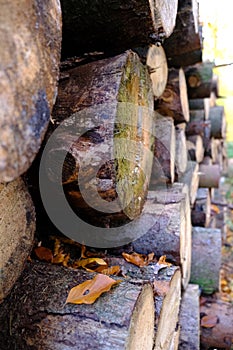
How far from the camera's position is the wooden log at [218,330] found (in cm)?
196

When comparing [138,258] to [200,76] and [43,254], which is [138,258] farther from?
[200,76]

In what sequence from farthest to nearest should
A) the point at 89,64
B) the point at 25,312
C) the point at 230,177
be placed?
the point at 230,177 → the point at 89,64 → the point at 25,312

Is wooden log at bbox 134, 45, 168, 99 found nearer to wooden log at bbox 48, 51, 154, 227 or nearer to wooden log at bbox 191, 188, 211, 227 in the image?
wooden log at bbox 48, 51, 154, 227

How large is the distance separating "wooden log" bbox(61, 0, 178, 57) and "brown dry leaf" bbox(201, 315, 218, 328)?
62.6 inches

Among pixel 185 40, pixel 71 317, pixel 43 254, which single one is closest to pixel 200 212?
pixel 185 40

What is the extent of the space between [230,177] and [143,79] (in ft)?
19.1

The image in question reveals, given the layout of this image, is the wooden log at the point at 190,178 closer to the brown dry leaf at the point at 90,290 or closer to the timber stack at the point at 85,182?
the timber stack at the point at 85,182

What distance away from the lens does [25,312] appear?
41.1 inches

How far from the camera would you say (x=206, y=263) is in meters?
2.30

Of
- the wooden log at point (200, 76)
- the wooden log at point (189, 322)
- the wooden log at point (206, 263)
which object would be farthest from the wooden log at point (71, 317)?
the wooden log at point (200, 76)

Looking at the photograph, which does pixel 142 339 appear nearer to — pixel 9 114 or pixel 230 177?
pixel 9 114

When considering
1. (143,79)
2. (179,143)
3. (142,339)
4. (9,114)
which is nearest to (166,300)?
(142,339)

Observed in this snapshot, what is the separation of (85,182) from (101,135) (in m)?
0.17

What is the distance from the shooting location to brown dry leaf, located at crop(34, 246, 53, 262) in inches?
53.2
